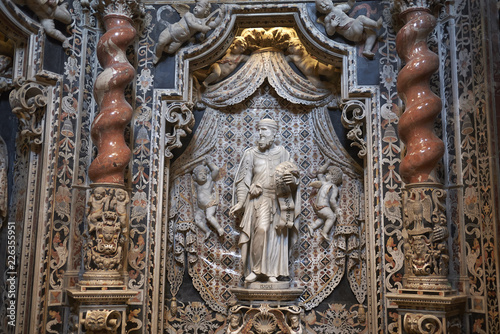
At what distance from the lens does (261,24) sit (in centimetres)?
766

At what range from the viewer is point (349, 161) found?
7.63 meters

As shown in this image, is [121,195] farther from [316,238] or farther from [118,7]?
[316,238]

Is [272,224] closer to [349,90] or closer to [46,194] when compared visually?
[349,90]

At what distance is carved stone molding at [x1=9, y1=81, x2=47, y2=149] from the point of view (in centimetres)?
661

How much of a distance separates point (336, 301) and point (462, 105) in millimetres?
3000

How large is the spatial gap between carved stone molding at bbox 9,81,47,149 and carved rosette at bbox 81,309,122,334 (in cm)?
213

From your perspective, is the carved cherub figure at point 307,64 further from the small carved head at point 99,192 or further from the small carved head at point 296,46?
the small carved head at point 99,192

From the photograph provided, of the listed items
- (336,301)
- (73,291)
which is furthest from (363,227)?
(73,291)

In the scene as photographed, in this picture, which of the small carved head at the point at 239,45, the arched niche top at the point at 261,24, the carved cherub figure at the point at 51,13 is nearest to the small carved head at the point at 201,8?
the arched niche top at the point at 261,24

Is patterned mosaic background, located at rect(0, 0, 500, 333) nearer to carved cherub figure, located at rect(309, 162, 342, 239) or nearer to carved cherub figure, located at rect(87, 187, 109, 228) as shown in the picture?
carved cherub figure, located at rect(309, 162, 342, 239)

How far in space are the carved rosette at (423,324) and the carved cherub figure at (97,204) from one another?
142 inches

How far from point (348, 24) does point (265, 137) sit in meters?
1.81

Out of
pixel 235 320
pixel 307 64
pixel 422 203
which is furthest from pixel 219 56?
pixel 235 320

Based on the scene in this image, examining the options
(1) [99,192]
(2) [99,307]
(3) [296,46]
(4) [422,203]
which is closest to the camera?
(4) [422,203]
